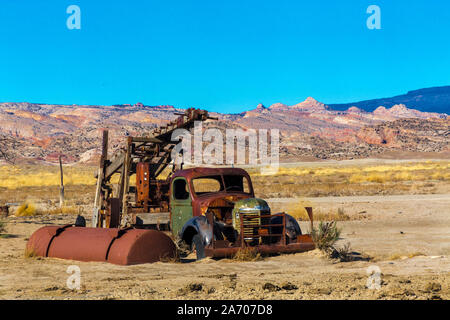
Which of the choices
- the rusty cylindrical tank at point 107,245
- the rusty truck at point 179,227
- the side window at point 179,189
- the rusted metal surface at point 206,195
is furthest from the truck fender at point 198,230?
the side window at point 179,189

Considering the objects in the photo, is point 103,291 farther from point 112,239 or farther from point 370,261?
point 370,261

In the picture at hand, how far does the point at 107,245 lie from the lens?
961cm

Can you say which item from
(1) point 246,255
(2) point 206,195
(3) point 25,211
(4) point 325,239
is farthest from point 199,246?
(3) point 25,211

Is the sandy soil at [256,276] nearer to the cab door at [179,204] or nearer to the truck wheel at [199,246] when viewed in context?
the truck wheel at [199,246]

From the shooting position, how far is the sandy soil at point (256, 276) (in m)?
6.45

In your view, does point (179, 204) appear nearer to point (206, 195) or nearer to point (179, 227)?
point (179, 227)

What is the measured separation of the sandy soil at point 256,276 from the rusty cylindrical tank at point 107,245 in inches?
8.9

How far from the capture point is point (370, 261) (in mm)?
9852

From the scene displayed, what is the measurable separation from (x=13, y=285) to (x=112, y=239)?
250 centimetres

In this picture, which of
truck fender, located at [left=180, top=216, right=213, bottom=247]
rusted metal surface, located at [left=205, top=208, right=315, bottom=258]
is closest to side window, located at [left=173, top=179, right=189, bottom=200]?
truck fender, located at [left=180, top=216, right=213, bottom=247]

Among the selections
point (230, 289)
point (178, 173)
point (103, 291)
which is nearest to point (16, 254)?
point (178, 173)

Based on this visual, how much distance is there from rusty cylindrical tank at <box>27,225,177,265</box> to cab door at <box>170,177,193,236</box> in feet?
5.18

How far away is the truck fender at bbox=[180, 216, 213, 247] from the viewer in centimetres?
964
